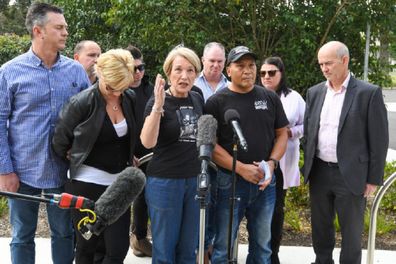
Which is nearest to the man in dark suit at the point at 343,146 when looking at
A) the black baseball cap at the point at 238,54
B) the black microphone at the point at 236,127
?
the black baseball cap at the point at 238,54

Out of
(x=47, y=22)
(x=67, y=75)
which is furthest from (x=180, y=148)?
(x=47, y=22)

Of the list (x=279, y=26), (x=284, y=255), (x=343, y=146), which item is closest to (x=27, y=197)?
(x=343, y=146)

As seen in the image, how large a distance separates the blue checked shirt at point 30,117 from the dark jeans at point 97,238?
0.90 feet

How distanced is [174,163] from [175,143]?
0.15m

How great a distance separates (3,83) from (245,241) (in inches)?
122

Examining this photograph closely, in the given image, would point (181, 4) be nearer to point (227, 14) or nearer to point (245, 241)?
point (227, 14)

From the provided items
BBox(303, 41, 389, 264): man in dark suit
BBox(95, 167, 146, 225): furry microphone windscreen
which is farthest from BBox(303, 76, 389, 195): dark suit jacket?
BBox(95, 167, 146, 225): furry microphone windscreen

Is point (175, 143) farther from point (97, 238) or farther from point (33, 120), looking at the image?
point (33, 120)

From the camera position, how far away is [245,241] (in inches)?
215

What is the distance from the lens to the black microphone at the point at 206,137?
9.53 feet

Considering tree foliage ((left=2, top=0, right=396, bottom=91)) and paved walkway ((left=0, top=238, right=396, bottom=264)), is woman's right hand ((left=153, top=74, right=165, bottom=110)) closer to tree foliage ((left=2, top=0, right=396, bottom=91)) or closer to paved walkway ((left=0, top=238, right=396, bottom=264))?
paved walkway ((left=0, top=238, right=396, bottom=264))

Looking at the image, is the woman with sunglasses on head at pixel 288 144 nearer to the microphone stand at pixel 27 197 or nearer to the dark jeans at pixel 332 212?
the dark jeans at pixel 332 212

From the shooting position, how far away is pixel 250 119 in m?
3.82

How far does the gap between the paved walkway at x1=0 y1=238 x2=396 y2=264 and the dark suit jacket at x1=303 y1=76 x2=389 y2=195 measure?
1298mm
